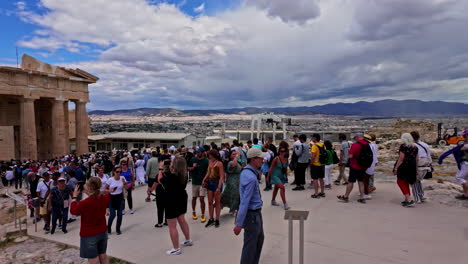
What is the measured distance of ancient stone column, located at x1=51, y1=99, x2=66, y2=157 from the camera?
25.2 m

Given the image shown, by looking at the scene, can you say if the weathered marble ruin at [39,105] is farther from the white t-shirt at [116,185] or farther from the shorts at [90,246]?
the shorts at [90,246]

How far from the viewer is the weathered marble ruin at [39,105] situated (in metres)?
22.6

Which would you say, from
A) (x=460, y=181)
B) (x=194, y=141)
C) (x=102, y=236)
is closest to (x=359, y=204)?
(x=460, y=181)

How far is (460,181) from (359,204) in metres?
2.56

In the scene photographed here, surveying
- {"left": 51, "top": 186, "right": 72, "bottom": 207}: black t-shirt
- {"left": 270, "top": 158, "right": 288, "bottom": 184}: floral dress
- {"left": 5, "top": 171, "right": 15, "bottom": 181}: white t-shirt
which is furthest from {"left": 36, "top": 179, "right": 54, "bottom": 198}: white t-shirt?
{"left": 5, "top": 171, "right": 15, "bottom": 181}: white t-shirt

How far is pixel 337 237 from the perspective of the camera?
5617 millimetres

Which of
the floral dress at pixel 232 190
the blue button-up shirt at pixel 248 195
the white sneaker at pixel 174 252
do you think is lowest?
the white sneaker at pixel 174 252

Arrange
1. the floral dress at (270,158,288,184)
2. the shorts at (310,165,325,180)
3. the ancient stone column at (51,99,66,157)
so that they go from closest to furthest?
the floral dress at (270,158,288,184) → the shorts at (310,165,325,180) → the ancient stone column at (51,99,66,157)

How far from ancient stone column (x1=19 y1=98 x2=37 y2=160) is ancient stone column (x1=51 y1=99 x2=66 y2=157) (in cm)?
221

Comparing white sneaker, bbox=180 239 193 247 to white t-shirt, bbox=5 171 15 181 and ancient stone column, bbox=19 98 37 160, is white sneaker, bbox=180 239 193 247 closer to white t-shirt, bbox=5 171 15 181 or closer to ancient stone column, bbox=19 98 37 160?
white t-shirt, bbox=5 171 15 181

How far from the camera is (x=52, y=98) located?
25.3 meters

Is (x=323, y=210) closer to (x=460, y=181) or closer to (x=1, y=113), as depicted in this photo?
(x=460, y=181)

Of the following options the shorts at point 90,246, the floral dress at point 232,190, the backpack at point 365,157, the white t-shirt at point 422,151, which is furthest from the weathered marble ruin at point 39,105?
the white t-shirt at point 422,151

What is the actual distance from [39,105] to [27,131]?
26.6 ft
